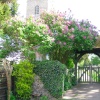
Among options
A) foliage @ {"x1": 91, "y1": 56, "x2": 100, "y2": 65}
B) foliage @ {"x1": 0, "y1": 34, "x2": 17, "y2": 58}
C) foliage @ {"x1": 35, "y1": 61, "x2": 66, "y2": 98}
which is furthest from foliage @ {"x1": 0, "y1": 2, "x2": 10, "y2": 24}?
foliage @ {"x1": 91, "y1": 56, "x2": 100, "y2": 65}

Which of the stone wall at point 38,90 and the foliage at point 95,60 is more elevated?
the foliage at point 95,60

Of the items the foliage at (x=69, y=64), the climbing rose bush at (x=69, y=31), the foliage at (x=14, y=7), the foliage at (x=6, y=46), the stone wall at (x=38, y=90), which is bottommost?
the stone wall at (x=38, y=90)

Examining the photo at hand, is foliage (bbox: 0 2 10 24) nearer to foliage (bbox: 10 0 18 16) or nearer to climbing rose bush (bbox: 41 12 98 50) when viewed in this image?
foliage (bbox: 10 0 18 16)

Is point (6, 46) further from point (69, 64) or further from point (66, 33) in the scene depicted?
point (69, 64)

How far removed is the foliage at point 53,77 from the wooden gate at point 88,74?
776 centimetres

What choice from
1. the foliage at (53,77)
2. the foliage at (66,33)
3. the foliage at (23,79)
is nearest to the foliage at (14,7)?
the foliage at (66,33)

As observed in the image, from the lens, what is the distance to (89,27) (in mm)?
16375

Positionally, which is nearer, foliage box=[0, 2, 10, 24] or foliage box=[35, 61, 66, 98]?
foliage box=[35, 61, 66, 98]

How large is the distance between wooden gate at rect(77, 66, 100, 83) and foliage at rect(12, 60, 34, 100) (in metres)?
8.59

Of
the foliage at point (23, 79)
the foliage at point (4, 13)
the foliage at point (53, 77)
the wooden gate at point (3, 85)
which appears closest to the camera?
the wooden gate at point (3, 85)

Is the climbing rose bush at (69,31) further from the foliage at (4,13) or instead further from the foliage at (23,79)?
the foliage at (23,79)

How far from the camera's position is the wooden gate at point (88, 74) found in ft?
63.2

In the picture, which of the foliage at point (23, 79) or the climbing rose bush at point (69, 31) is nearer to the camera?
the foliage at point (23, 79)

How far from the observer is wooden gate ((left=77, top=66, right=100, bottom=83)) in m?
19.3
